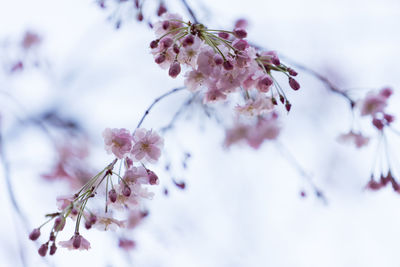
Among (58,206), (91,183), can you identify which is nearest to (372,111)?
(91,183)

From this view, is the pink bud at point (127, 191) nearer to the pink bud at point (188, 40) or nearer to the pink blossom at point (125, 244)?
the pink bud at point (188, 40)

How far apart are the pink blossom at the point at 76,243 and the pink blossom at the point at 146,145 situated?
0.43 m

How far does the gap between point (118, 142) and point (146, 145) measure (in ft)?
0.45

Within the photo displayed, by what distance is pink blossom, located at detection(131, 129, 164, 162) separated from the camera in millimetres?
1900

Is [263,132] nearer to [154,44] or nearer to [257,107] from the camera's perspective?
[257,107]

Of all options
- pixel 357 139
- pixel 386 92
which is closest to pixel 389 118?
pixel 386 92

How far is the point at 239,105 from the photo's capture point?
2188 mm

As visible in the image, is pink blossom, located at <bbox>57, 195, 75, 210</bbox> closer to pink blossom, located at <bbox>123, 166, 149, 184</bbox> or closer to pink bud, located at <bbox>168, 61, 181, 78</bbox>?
pink blossom, located at <bbox>123, 166, 149, 184</bbox>

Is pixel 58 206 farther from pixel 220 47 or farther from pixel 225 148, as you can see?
pixel 225 148

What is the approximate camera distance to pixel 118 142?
1865 mm

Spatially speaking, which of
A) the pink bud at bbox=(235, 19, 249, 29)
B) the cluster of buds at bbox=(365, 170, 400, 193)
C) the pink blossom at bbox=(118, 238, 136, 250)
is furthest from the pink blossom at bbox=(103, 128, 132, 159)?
the pink bud at bbox=(235, 19, 249, 29)

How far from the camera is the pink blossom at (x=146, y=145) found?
1.90m

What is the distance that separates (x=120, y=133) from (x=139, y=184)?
0.26 metres

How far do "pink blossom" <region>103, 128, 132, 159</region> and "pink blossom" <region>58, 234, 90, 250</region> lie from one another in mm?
389
